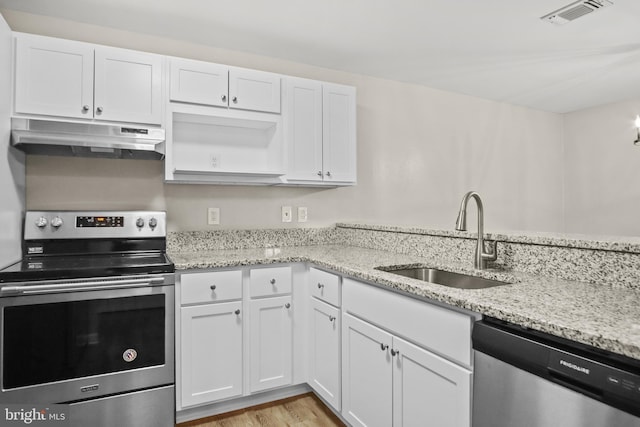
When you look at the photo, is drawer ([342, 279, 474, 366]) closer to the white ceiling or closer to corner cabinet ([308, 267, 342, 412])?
corner cabinet ([308, 267, 342, 412])

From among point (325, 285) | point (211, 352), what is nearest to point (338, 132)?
point (325, 285)

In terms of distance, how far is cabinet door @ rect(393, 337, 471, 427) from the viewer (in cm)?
127

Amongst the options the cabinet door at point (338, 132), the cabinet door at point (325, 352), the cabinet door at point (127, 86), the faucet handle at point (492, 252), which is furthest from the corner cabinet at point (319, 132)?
the faucet handle at point (492, 252)

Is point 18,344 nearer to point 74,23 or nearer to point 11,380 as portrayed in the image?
point 11,380

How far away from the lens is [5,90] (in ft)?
6.30

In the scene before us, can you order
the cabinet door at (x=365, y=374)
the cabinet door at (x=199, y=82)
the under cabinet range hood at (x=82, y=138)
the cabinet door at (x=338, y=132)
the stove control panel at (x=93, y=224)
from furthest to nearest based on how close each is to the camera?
the cabinet door at (x=338, y=132) < the cabinet door at (x=199, y=82) < the stove control panel at (x=93, y=224) < the under cabinet range hood at (x=82, y=138) < the cabinet door at (x=365, y=374)

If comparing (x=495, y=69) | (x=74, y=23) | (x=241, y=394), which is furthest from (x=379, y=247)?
(x=74, y=23)

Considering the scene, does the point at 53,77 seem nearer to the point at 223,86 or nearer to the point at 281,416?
the point at 223,86

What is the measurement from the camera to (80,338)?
183cm

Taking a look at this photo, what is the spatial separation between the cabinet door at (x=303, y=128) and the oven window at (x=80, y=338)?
128 centimetres

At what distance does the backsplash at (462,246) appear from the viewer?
1.40 metres

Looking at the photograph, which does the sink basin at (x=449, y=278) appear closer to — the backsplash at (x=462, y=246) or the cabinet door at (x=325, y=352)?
the backsplash at (x=462, y=246)

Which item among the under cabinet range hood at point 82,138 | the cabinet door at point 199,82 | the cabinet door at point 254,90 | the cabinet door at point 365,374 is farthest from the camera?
the cabinet door at point 254,90

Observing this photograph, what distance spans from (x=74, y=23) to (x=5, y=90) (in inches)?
31.6
